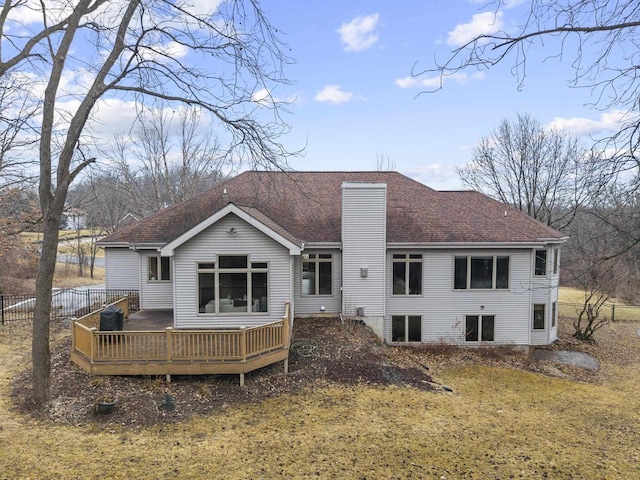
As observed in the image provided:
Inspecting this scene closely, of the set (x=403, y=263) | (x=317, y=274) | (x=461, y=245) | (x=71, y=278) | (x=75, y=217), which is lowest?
(x=71, y=278)

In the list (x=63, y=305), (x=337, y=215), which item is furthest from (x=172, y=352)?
(x=63, y=305)

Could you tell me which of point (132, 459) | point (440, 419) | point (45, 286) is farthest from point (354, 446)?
point (45, 286)

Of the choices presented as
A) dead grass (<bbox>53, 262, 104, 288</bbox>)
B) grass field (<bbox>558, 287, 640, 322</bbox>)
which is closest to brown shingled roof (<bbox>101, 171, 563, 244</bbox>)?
grass field (<bbox>558, 287, 640, 322</bbox>)

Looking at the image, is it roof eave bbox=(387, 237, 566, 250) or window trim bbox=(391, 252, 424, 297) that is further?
window trim bbox=(391, 252, 424, 297)

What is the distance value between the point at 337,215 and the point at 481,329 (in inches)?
298

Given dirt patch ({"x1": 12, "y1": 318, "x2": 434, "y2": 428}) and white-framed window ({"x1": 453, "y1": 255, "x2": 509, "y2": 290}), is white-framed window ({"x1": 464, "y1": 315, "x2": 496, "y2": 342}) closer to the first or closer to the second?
white-framed window ({"x1": 453, "y1": 255, "x2": 509, "y2": 290})

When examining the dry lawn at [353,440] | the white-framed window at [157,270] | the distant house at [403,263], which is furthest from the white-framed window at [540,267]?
the white-framed window at [157,270]

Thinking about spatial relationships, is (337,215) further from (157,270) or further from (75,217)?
(75,217)

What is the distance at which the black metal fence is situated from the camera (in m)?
16.9

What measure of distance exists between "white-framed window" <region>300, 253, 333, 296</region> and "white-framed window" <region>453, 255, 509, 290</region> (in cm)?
507

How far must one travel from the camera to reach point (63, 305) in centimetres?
1959

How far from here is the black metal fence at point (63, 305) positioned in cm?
1692

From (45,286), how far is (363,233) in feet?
32.9

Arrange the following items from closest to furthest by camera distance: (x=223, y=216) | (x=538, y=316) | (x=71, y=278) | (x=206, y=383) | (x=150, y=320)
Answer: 1. (x=206, y=383)
2. (x=223, y=216)
3. (x=150, y=320)
4. (x=538, y=316)
5. (x=71, y=278)
